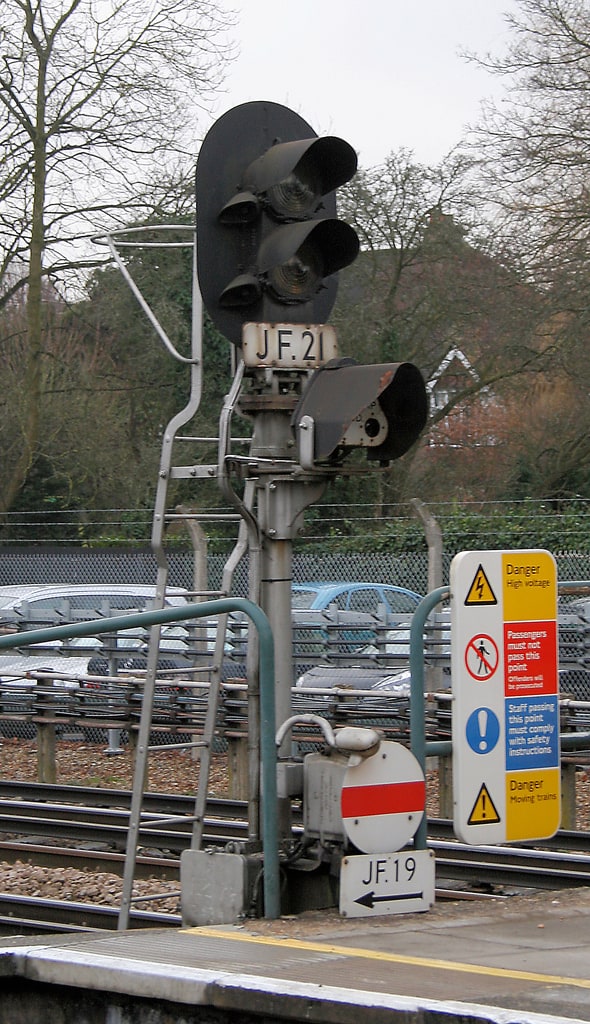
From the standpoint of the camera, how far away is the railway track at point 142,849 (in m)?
8.22

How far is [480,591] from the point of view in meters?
5.60

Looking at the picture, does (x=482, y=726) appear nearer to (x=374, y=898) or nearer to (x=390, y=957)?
(x=374, y=898)

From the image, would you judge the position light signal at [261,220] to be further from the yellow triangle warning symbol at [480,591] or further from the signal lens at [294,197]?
the yellow triangle warning symbol at [480,591]

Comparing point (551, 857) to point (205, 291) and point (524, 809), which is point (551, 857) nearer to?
point (524, 809)

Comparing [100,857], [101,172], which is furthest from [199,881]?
[101,172]

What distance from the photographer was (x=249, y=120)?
247 inches

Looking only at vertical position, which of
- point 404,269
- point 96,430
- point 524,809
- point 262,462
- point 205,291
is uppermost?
point 404,269

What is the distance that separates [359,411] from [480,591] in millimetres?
837

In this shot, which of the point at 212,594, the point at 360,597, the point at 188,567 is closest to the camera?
the point at 212,594

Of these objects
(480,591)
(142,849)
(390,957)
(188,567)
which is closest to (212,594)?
(480,591)

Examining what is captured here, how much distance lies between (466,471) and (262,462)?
23.3 meters

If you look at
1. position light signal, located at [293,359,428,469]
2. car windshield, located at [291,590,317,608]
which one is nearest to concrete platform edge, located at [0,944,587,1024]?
position light signal, located at [293,359,428,469]

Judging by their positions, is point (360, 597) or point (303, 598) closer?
point (360, 597)

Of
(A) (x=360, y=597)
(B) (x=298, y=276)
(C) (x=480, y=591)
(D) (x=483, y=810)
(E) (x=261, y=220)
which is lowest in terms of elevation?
(D) (x=483, y=810)
